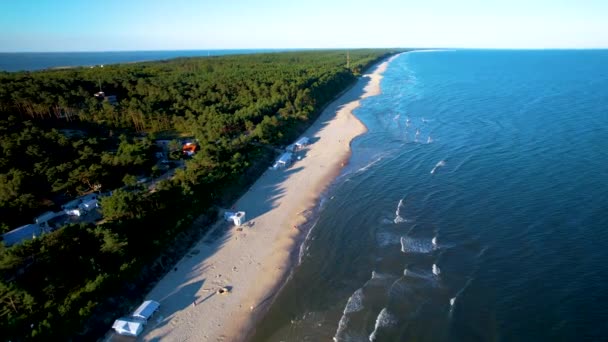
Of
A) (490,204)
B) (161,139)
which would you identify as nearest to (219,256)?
(490,204)

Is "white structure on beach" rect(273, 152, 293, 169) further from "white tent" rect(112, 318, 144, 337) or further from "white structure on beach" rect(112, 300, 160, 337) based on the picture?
"white tent" rect(112, 318, 144, 337)

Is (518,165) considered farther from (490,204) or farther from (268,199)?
(268,199)

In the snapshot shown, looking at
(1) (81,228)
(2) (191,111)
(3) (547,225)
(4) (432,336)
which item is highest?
(2) (191,111)

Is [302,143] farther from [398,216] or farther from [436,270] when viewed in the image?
[436,270]

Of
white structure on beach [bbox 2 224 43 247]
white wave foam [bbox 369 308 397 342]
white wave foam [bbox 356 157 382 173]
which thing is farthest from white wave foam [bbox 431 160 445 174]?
white structure on beach [bbox 2 224 43 247]

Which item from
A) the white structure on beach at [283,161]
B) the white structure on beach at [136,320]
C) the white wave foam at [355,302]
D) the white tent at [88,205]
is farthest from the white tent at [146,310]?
the white structure on beach at [283,161]

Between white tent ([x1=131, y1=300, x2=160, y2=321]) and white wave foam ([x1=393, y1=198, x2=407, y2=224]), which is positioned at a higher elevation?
white wave foam ([x1=393, y1=198, x2=407, y2=224])
